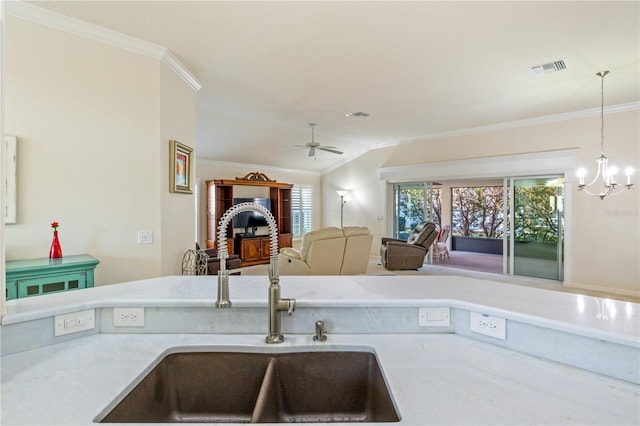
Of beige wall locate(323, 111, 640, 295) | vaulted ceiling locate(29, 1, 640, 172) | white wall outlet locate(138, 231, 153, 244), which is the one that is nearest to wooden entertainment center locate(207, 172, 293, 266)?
vaulted ceiling locate(29, 1, 640, 172)

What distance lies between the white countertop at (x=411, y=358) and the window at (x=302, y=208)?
24.0ft

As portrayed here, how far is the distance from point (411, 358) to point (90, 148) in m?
2.96

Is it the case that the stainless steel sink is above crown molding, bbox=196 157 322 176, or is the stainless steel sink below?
below

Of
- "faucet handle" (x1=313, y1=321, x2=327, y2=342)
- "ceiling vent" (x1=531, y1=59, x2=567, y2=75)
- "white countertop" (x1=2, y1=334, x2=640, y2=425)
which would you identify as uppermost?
"ceiling vent" (x1=531, y1=59, x2=567, y2=75)

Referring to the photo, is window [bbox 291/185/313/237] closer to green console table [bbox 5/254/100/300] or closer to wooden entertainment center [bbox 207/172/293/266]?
wooden entertainment center [bbox 207/172/293/266]

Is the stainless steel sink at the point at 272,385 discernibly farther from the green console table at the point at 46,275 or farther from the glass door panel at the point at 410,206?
the glass door panel at the point at 410,206

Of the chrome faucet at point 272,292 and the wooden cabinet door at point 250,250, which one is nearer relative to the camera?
the chrome faucet at point 272,292

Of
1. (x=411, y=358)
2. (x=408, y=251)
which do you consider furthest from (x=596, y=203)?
(x=411, y=358)

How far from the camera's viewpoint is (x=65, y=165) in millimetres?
2590

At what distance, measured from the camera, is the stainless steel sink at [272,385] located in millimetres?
1054

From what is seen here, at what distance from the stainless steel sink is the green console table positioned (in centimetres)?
177

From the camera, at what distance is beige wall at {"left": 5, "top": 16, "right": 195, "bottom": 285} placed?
96.2 inches

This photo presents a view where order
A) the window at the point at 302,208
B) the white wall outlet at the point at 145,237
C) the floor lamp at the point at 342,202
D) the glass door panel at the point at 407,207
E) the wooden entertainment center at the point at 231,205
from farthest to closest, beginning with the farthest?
1. the window at the point at 302,208
2. the floor lamp at the point at 342,202
3. the glass door panel at the point at 407,207
4. the wooden entertainment center at the point at 231,205
5. the white wall outlet at the point at 145,237

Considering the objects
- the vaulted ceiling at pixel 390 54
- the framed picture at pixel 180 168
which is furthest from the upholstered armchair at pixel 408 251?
the framed picture at pixel 180 168
